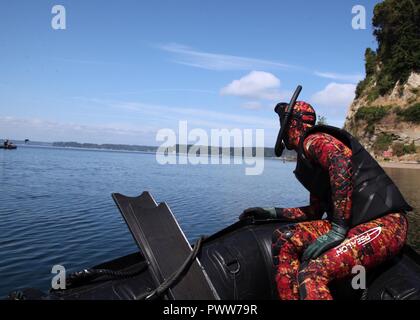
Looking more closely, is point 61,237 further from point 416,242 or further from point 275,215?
point 416,242

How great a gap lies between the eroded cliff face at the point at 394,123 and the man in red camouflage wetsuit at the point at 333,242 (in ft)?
222

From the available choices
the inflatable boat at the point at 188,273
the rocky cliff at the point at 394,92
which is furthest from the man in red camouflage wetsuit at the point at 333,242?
the rocky cliff at the point at 394,92

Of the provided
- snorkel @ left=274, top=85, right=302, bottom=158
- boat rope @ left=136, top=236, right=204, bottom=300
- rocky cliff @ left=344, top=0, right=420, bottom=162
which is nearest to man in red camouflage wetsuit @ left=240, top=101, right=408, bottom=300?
snorkel @ left=274, top=85, right=302, bottom=158

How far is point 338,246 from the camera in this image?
3479mm

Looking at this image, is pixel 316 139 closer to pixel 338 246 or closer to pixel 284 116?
pixel 284 116

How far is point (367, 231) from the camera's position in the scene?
3.55m

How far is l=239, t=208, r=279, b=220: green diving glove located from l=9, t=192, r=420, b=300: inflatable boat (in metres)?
0.51

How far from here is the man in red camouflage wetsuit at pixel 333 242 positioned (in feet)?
11.2

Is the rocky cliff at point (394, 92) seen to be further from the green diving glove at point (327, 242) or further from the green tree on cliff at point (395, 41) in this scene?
the green diving glove at point (327, 242)

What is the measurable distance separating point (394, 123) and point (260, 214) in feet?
239

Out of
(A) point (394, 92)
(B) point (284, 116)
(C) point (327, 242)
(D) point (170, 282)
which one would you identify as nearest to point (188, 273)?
(D) point (170, 282)
